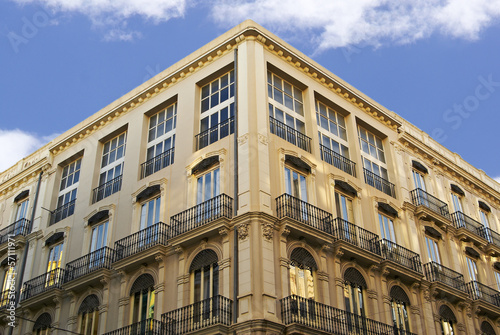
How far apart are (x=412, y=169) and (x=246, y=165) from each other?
13.2 m

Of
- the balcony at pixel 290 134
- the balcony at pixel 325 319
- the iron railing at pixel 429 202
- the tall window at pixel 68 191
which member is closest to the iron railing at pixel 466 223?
the iron railing at pixel 429 202

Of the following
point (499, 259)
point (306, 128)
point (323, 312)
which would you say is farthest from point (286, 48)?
point (499, 259)

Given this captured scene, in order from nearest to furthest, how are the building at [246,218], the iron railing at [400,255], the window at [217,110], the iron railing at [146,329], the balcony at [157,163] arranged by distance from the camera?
the iron railing at [146,329]
the building at [246,218]
the window at [217,110]
the iron railing at [400,255]
the balcony at [157,163]

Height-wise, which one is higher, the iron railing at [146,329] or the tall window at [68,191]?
the tall window at [68,191]

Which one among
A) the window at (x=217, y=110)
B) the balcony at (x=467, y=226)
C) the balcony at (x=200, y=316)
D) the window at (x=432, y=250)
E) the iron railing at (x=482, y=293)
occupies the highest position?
the window at (x=217, y=110)

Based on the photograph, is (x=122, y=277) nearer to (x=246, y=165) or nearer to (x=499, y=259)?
(x=246, y=165)

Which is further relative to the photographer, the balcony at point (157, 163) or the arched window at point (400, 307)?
the balcony at point (157, 163)

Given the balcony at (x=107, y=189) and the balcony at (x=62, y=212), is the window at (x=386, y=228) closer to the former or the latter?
the balcony at (x=107, y=189)

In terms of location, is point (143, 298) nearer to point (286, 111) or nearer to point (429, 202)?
point (286, 111)

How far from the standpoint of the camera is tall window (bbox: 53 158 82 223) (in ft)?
103

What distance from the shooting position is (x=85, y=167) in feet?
104

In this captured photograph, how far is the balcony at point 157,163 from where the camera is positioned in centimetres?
2750

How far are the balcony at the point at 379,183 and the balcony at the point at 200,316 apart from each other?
1128 cm

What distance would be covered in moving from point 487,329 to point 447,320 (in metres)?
3.58
